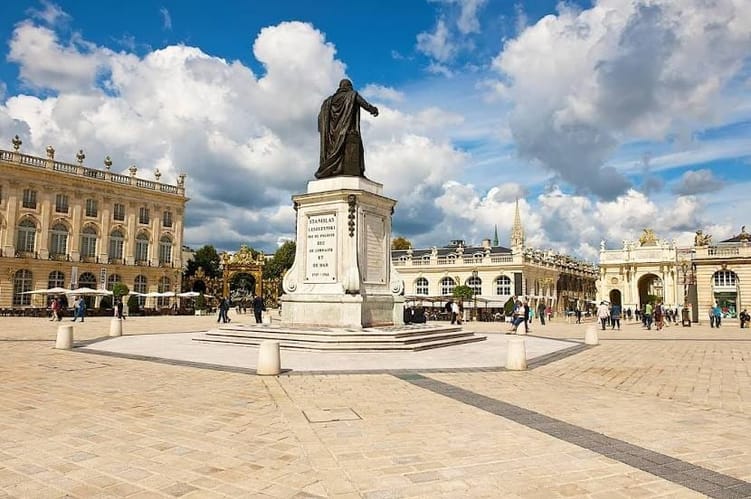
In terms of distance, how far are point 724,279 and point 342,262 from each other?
44728 mm

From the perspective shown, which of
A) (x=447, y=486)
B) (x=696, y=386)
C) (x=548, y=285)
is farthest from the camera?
(x=548, y=285)

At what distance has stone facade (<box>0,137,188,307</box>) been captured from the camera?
50.3 metres

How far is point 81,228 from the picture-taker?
5556cm

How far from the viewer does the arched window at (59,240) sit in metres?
53.4

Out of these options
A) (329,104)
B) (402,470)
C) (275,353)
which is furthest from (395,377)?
(329,104)

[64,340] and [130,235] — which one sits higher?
[130,235]

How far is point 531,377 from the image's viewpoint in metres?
10.4

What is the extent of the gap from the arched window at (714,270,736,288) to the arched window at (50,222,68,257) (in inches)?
2528

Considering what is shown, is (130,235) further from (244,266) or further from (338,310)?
(338,310)

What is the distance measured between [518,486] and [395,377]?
18.7 ft

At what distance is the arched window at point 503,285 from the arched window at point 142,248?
135ft

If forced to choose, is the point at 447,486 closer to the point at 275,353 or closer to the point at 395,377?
the point at 395,377

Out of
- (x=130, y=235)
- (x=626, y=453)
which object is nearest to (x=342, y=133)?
(x=626, y=453)

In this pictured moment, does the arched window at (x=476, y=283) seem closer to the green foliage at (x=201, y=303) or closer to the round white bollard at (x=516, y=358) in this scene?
the green foliage at (x=201, y=303)
